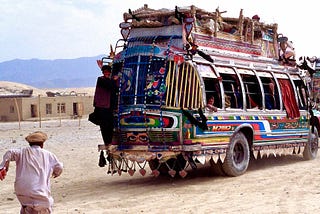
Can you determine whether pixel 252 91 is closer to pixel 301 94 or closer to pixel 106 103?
pixel 301 94

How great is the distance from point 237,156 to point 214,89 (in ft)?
5.53

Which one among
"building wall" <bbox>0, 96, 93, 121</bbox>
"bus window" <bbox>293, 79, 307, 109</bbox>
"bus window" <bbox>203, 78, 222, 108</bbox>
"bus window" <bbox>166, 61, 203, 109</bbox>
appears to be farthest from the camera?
"building wall" <bbox>0, 96, 93, 121</bbox>

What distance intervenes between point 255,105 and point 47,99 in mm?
36742

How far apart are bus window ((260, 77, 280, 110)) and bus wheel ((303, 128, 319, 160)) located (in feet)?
6.88

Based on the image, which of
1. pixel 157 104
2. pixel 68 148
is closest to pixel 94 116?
pixel 157 104

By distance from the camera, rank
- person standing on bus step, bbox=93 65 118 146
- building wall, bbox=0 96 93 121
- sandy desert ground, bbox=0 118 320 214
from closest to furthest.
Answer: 1. sandy desert ground, bbox=0 118 320 214
2. person standing on bus step, bbox=93 65 118 146
3. building wall, bbox=0 96 93 121

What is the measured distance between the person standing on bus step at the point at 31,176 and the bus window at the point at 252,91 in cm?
705

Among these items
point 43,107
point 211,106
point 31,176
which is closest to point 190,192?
point 211,106

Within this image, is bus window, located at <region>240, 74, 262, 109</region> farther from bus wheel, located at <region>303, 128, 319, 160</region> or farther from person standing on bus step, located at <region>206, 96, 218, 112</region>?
bus wheel, located at <region>303, 128, 319, 160</region>

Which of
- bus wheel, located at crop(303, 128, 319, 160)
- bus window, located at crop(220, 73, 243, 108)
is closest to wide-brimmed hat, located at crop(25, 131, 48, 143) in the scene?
bus window, located at crop(220, 73, 243, 108)

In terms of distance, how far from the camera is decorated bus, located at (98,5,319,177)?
34.8 feet

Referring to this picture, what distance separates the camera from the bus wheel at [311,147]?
14977 millimetres

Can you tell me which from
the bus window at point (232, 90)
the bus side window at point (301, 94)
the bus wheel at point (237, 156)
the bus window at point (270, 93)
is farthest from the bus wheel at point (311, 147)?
the bus window at point (232, 90)

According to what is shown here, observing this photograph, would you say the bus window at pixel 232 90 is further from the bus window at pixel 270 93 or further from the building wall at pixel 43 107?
the building wall at pixel 43 107
